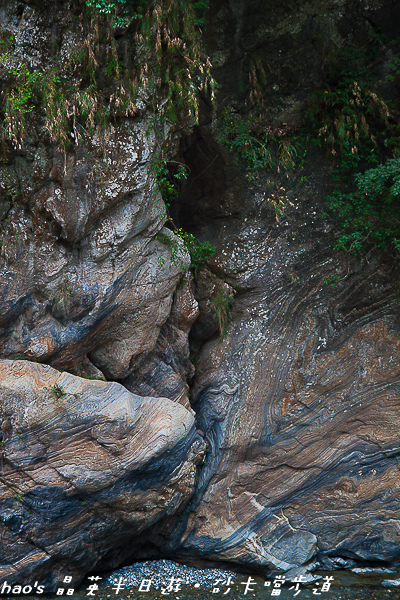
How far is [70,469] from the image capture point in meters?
6.10

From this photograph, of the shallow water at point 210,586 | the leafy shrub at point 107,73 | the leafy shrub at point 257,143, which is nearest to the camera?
the shallow water at point 210,586

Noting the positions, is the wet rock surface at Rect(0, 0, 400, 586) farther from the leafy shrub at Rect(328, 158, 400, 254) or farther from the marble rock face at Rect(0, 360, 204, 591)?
the leafy shrub at Rect(328, 158, 400, 254)

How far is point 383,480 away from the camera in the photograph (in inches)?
296

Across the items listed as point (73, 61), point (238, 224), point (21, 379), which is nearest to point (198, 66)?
point (73, 61)

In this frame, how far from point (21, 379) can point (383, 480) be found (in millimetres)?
5385

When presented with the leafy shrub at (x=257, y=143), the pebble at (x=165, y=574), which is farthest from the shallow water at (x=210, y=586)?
the leafy shrub at (x=257, y=143)

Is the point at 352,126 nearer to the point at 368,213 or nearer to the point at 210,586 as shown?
the point at 368,213

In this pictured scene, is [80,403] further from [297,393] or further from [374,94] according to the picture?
[374,94]

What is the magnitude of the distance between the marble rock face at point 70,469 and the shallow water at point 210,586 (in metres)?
0.36

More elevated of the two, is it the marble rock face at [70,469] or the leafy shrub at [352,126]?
the leafy shrub at [352,126]

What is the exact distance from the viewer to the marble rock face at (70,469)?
6031 millimetres

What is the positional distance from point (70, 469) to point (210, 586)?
2.46 meters

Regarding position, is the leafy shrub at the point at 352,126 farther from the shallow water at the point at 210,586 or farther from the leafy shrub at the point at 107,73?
the shallow water at the point at 210,586

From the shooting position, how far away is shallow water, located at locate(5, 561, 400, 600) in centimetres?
623
